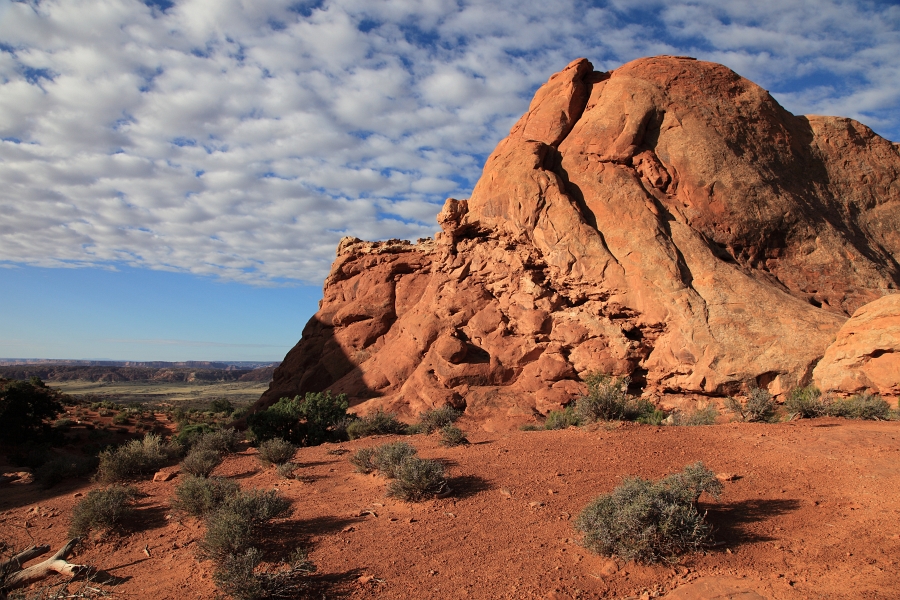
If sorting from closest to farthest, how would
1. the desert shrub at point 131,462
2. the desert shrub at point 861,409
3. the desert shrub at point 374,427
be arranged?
1. the desert shrub at point 131,462
2. the desert shrub at point 861,409
3. the desert shrub at point 374,427

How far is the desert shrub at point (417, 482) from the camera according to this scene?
730 cm

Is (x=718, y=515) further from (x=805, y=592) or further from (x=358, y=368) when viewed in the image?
(x=358, y=368)

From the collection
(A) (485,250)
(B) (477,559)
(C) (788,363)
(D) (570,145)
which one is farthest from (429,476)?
(D) (570,145)

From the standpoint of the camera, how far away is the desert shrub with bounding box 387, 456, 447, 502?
287 inches

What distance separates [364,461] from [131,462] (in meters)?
4.93

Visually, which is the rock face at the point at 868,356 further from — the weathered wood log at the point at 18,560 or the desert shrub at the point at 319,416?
the weathered wood log at the point at 18,560

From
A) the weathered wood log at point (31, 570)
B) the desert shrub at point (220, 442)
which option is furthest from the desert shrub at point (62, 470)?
the weathered wood log at point (31, 570)

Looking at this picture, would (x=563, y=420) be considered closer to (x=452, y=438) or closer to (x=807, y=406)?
(x=452, y=438)

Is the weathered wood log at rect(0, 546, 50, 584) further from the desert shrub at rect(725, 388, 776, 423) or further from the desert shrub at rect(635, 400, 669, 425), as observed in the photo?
the desert shrub at rect(725, 388, 776, 423)

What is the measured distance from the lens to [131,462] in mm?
10320

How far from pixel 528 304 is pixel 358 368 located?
7546 millimetres

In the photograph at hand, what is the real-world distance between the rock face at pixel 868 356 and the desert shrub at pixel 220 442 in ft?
45.6

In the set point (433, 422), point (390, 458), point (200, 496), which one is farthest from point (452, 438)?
point (200, 496)

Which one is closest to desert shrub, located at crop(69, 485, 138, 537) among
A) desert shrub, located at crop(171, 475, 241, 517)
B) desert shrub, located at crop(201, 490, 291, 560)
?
desert shrub, located at crop(171, 475, 241, 517)
